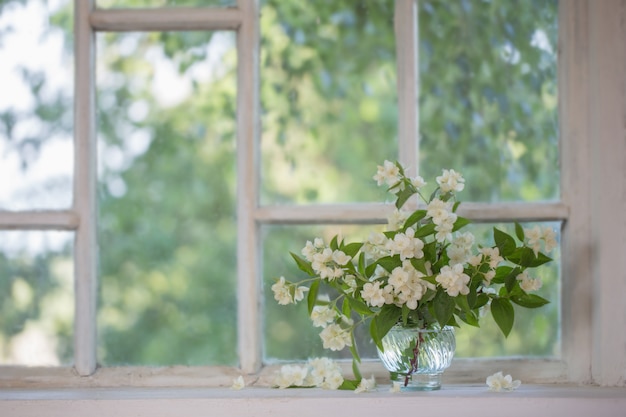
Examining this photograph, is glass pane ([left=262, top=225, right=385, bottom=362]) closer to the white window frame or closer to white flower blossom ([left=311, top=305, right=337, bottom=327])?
the white window frame

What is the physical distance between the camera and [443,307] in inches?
64.2

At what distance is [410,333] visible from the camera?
1688mm

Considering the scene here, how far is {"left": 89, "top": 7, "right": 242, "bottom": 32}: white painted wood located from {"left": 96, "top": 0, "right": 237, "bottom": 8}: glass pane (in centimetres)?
3

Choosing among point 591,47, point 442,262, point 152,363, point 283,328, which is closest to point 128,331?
point 152,363

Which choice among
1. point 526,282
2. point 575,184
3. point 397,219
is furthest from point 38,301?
point 575,184

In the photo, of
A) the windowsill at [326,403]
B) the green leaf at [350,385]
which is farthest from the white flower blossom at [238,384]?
the green leaf at [350,385]

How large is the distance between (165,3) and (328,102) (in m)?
0.44

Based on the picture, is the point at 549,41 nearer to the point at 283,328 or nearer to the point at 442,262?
the point at 442,262

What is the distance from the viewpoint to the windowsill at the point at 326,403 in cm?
166

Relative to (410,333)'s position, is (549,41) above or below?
above

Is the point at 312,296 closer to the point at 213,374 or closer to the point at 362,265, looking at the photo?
the point at 362,265

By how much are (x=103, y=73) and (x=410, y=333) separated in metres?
0.91

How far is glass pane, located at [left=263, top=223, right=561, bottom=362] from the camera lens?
1.90m

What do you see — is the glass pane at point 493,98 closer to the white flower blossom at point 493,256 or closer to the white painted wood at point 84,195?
the white flower blossom at point 493,256
